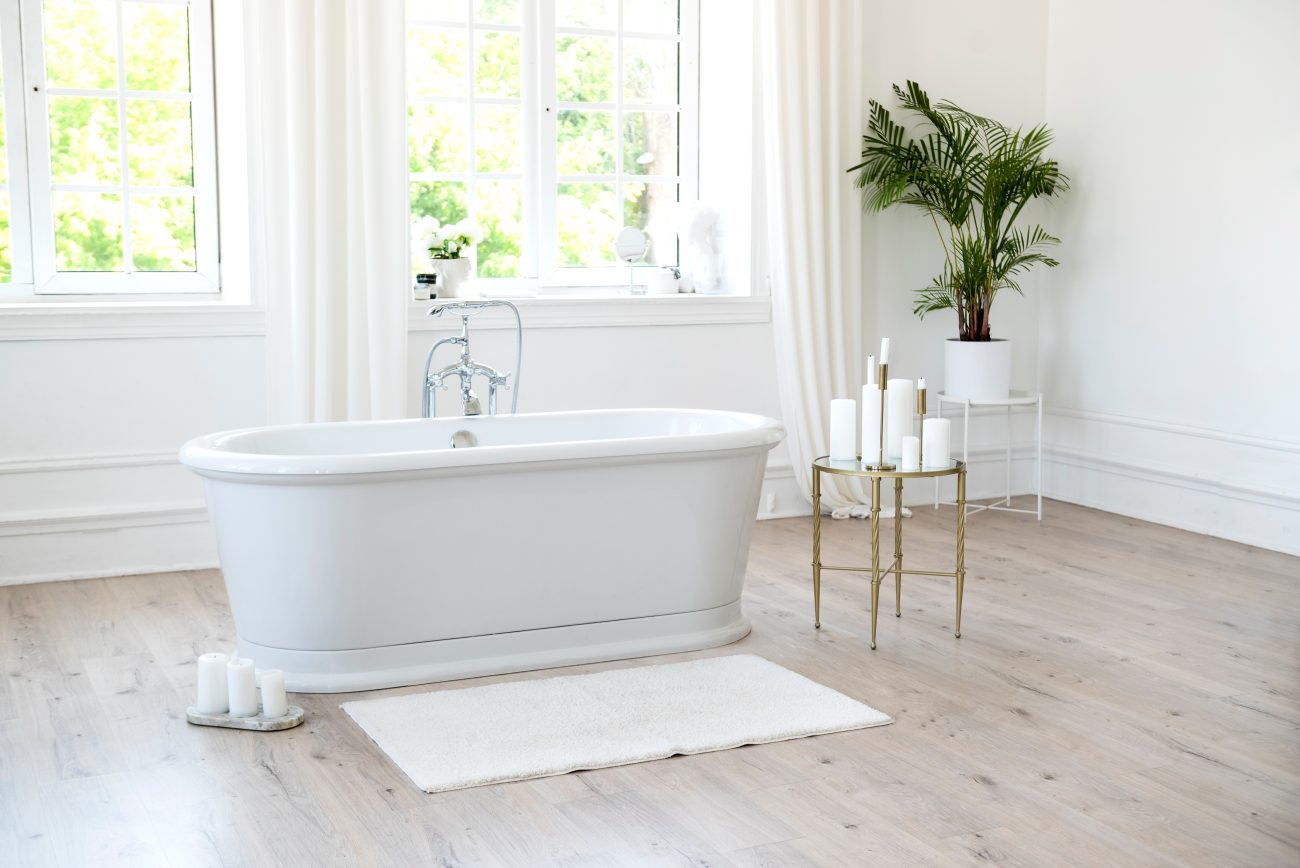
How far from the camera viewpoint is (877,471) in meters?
3.37

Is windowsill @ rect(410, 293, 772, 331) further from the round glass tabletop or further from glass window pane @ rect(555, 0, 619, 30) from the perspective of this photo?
the round glass tabletop

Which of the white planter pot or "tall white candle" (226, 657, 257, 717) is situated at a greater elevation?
the white planter pot

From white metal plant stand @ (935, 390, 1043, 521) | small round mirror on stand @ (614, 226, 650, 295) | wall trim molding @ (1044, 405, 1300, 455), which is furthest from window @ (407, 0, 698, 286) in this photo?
wall trim molding @ (1044, 405, 1300, 455)

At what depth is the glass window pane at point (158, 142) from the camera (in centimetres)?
457

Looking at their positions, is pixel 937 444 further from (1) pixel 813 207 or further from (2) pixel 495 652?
(1) pixel 813 207

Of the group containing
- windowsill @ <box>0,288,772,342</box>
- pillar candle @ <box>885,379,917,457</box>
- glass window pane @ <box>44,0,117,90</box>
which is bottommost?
pillar candle @ <box>885,379,917,457</box>

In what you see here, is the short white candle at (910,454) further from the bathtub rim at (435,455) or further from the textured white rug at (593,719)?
the textured white rug at (593,719)

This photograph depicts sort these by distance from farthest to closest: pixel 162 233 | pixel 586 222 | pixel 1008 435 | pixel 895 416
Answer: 1. pixel 1008 435
2. pixel 586 222
3. pixel 162 233
4. pixel 895 416

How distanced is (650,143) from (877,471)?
249 centimetres

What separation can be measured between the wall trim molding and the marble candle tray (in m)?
3.58

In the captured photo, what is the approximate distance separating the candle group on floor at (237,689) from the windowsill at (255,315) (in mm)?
1761

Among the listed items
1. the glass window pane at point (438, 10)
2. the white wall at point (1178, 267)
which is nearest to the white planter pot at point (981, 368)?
the white wall at point (1178, 267)

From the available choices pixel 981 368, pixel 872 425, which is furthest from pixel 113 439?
pixel 981 368

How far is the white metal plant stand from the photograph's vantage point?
5.21 metres
